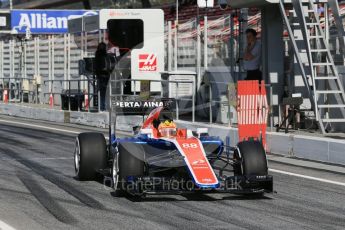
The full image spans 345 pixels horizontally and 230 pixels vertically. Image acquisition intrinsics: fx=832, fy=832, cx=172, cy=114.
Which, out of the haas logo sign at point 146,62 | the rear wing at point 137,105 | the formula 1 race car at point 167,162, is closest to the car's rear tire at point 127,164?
the formula 1 race car at point 167,162

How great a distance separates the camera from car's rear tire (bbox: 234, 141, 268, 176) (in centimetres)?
1016

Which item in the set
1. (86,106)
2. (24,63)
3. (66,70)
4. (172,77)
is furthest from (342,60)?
(24,63)

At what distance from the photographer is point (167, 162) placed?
1040 centimetres

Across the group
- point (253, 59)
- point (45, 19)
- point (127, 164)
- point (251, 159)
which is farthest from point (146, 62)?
point (45, 19)

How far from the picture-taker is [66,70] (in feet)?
98.6

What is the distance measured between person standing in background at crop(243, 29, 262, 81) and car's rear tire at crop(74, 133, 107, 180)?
8.10 meters

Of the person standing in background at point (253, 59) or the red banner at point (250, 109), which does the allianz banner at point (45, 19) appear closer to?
the person standing in background at point (253, 59)

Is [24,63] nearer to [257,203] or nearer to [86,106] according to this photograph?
[86,106]

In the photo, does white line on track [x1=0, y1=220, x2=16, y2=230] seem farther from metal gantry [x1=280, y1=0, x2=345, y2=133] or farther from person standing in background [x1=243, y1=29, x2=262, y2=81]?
person standing in background [x1=243, y1=29, x2=262, y2=81]

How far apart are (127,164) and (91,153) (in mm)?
1435

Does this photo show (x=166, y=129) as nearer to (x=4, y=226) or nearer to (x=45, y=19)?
(x=4, y=226)

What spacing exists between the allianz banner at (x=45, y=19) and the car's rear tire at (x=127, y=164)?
41970 millimetres

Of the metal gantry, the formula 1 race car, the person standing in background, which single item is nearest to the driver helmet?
the formula 1 race car

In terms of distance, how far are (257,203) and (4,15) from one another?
42526 mm
